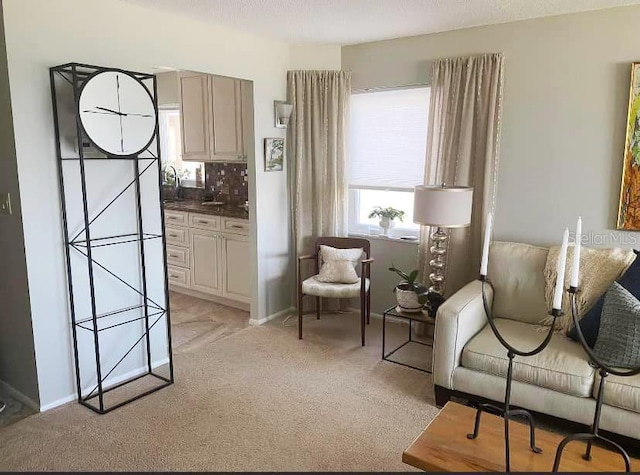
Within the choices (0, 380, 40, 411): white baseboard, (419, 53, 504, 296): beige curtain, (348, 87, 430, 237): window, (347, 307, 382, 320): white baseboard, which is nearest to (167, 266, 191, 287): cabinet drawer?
(347, 307, 382, 320): white baseboard

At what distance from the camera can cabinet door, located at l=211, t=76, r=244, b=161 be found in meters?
4.49

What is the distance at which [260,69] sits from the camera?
396cm

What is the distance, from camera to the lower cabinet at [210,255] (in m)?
4.53

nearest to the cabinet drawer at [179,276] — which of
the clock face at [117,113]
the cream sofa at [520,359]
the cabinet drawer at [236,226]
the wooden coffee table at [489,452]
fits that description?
the cabinet drawer at [236,226]

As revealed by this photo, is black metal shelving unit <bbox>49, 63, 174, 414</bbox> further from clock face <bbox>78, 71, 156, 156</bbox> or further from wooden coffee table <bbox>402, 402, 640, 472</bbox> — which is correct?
wooden coffee table <bbox>402, 402, 640, 472</bbox>

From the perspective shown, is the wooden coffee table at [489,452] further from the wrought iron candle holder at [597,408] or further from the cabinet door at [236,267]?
the cabinet door at [236,267]

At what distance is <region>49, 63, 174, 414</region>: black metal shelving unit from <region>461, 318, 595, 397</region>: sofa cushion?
185 centimetres

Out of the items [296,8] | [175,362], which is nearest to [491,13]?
[296,8]

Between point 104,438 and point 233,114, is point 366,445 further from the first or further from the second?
point 233,114

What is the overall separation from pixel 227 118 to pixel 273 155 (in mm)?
753

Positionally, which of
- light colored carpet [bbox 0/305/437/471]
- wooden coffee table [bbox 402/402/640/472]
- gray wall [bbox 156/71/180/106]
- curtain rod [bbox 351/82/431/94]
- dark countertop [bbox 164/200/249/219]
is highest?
gray wall [bbox 156/71/180/106]

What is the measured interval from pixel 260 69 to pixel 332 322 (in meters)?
2.17

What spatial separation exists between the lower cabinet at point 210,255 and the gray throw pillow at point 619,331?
2.76 meters

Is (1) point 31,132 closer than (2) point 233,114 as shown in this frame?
Yes
